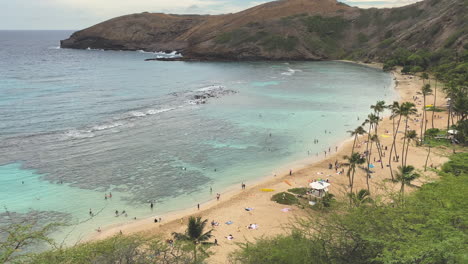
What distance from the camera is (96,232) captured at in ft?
96.9

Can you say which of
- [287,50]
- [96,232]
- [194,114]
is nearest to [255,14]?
[287,50]

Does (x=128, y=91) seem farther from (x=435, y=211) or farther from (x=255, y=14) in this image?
(x=255, y=14)

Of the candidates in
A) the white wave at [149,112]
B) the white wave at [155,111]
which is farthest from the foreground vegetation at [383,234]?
the white wave at [155,111]

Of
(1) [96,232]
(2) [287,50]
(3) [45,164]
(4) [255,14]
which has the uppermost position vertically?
(4) [255,14]

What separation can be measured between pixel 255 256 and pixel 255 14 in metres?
188

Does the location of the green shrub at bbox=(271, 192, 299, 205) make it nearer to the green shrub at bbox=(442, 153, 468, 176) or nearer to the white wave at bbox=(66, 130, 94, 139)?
the green shrub at bbox=(442, 153, 468, 176)

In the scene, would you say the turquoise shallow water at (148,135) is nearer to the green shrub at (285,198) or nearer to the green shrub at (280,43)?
the green shrub at (285,198)

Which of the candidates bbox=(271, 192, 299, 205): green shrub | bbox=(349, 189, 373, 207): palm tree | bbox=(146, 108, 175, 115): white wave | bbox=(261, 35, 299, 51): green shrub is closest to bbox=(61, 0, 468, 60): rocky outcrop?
bbox=(261, 35, 299, 51): green shrub

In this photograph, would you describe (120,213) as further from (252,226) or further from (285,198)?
(285,198)

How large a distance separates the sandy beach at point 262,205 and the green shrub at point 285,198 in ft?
1.84

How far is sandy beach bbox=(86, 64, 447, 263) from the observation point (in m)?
29.2

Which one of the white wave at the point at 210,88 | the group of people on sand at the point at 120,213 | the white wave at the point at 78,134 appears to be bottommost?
the group of people on sand at the point at 120,213

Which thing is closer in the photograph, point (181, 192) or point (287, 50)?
point (181, 192)

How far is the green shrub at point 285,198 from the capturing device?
34.2m
